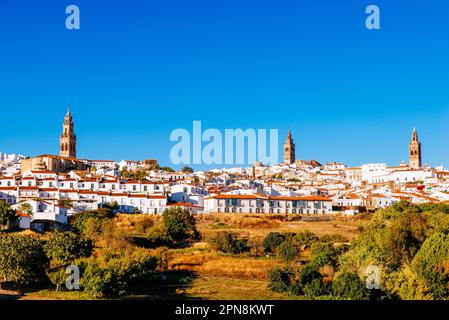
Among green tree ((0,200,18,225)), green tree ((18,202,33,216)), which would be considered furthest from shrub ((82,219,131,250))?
green tree ((18,202,33,216))

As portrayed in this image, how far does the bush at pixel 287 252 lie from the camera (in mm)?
36875

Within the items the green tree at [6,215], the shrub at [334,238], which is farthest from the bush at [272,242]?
the green tree at [6,215]

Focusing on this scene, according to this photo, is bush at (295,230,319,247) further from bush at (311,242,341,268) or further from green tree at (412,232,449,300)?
green tree at (412,232,449,300)

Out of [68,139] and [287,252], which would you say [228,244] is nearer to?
[287,252]

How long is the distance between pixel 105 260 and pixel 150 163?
78.0 meters

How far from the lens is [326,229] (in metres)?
49.1

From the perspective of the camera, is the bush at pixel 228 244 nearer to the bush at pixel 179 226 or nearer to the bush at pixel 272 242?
→ the bush at pixel 272 242

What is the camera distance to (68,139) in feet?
346

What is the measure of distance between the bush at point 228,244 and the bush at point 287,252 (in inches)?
110

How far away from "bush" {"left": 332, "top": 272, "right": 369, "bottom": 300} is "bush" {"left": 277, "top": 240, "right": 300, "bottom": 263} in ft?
33.2

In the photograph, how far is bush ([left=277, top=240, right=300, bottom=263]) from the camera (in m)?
36.9

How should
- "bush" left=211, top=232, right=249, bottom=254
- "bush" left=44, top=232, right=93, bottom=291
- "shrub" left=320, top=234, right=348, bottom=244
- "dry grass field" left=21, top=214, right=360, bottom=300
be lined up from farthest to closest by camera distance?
1. "shrub" left=320, top=234, right=348, bottom=244
2. "bush" left=211, top=232, right=249, bottom=254
3. "bush" left=44, top=232, right=93, bottom=291
4. "dry grass field" left=21, top=214, right=360, bottom=300
